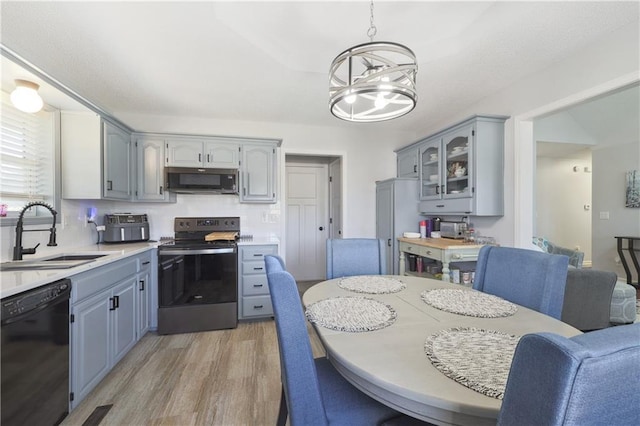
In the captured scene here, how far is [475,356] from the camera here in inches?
34.4

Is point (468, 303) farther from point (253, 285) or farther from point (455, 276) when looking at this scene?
point (253, 285)

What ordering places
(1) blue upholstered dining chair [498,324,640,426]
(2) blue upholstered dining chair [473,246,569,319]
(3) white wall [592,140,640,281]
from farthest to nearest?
1. (3) white wall [592,140,640,281]
2. (2) blue upholstered dining chair [473,246,569,319]
3. (1) blue upholstered dining chair [498,324,640,426]

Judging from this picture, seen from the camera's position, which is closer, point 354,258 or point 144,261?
point 354,258

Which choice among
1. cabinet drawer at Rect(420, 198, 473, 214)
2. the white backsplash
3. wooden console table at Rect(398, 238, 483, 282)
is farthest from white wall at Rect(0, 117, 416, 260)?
wooden console table at Rect(398, 238, 483, 282)

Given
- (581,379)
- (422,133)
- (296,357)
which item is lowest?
(296,357)

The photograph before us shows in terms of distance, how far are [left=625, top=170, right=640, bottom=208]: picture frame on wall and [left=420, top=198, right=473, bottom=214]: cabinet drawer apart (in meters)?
3.59

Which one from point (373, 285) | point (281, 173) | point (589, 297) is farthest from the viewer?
point (281, 173)

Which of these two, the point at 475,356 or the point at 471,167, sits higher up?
the point at 471,167

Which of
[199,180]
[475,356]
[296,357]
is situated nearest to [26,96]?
[199,180]

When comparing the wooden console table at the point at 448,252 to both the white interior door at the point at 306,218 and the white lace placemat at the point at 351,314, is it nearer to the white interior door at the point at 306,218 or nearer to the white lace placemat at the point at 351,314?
the white lace placemat at the point at 351,314

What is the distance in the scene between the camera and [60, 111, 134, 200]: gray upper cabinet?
233 cm

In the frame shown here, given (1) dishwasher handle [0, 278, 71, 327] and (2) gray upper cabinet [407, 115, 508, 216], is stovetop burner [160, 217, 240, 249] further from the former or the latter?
(2) gray upper cabinet [407, 115, 508, 216]

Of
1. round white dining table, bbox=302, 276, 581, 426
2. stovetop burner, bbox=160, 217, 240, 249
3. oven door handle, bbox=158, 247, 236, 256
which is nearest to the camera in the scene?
round white dining table, bbox=302, 276, 581, 426

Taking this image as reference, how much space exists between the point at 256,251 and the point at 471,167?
2.39 m
